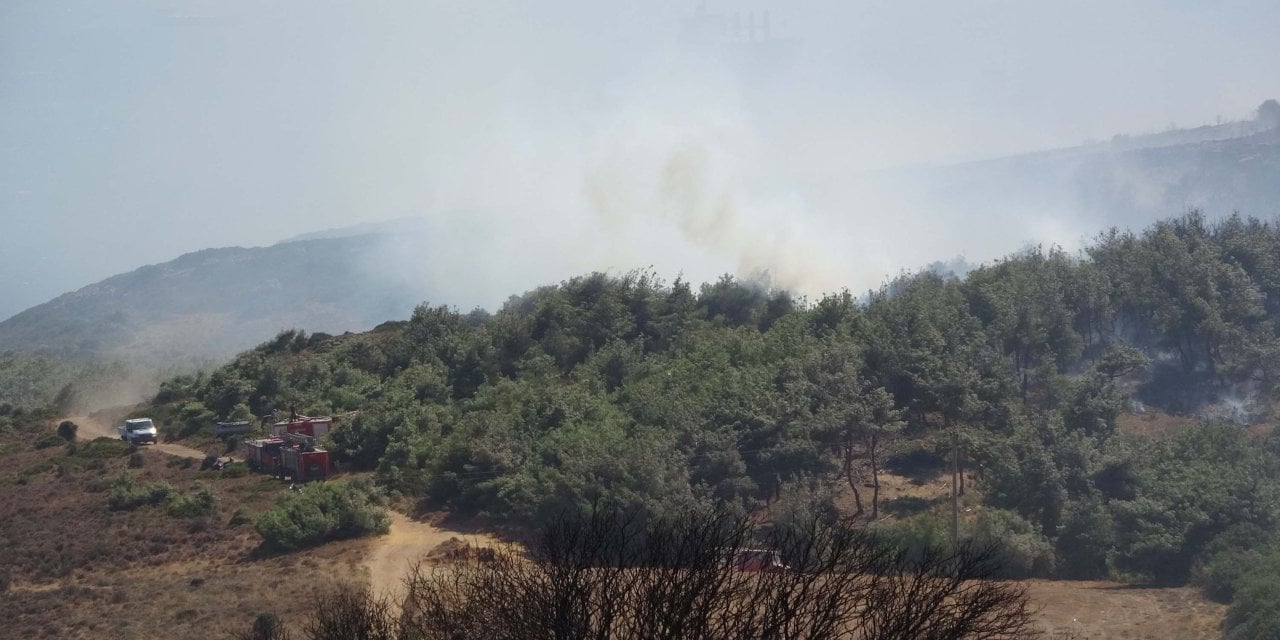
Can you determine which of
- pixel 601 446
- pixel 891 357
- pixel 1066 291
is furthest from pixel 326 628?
pixel 1066 291

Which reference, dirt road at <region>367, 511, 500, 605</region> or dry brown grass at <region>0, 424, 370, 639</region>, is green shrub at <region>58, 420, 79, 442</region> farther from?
dirt road at <region>367, 511, 500, 605</region>

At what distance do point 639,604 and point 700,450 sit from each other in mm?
18866

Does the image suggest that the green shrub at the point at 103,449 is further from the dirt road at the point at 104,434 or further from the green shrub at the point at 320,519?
the green shrub at the point at 320,519

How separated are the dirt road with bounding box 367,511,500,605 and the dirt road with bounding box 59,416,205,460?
573 inches

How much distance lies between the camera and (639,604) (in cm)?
883

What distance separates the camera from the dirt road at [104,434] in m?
40.9

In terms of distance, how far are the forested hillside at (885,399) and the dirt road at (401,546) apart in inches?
58.5

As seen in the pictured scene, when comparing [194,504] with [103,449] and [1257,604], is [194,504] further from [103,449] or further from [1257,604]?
[1257,604]

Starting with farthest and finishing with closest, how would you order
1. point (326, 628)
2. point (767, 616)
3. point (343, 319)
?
1. point (343, 319)
2. point (326, 628)
3. point (767, 616)

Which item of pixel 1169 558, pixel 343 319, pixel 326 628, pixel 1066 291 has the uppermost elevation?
pixel 343 319

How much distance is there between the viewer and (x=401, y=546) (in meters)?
26.8

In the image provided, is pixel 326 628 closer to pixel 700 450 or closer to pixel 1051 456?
pixel 700 450

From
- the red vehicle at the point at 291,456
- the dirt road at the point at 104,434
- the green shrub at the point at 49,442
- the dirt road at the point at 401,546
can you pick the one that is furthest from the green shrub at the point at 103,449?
the dirt road at the point at 401,546

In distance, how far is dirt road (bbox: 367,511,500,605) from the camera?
23547 millimetres
